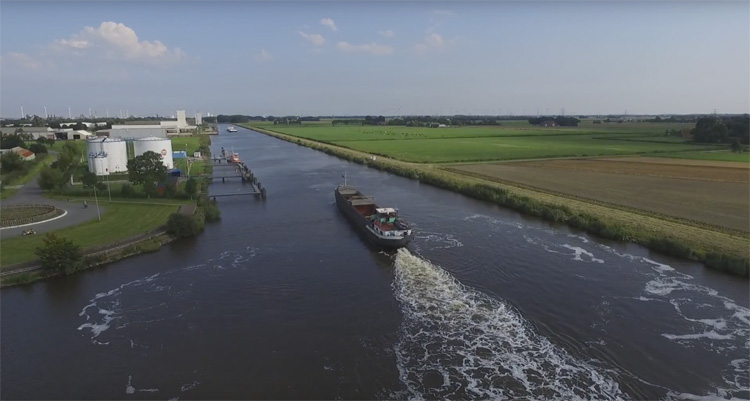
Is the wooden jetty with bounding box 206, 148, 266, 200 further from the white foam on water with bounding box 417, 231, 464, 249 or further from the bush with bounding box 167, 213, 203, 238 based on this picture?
the white foam on water with bounding box 417, 231, 464, 249

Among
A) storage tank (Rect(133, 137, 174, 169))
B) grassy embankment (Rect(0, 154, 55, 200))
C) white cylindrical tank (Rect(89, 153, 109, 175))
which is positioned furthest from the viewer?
storage tank (Rect(133, 137, 174, 169))

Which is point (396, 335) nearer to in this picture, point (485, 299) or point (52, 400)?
point (485, 299)

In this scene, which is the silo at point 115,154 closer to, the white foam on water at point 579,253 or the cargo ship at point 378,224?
the cargo ship at point 378,224

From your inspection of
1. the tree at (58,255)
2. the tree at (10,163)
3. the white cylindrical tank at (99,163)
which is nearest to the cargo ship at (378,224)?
the tree at (58,255)

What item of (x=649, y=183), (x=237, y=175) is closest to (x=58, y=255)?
(x=237, y=175)

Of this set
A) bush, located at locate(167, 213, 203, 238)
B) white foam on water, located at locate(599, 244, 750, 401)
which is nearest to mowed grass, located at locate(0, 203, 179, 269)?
bush, located at locate(167, 213, 203, 238)

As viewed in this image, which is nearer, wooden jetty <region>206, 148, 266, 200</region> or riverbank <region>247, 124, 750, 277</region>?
riverbank <region>247, 124, 750, 277</region>

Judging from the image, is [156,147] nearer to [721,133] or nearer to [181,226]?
[181,226]
